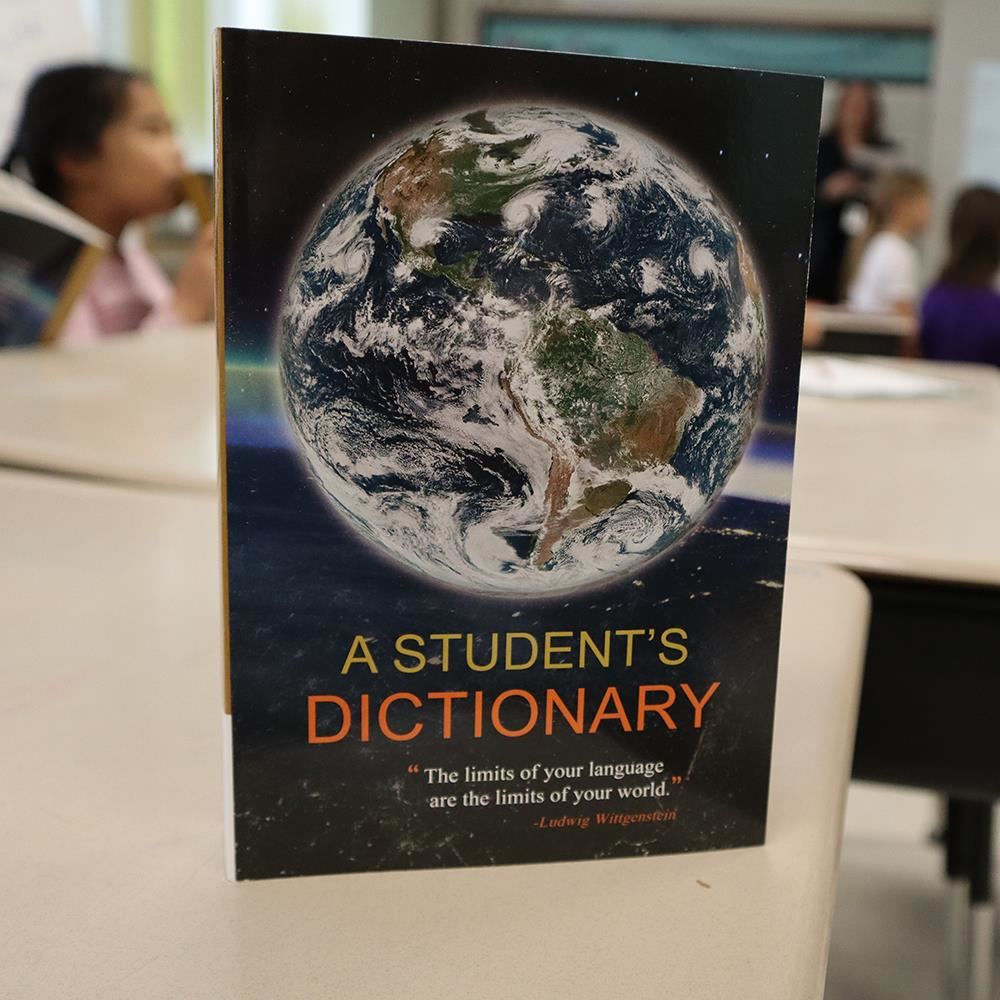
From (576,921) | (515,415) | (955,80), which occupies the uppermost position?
(955,80)

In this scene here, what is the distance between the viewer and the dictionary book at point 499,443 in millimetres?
297

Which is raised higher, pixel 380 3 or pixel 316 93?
pixel 380 3

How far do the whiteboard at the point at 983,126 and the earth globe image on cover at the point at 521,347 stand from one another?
578 cm

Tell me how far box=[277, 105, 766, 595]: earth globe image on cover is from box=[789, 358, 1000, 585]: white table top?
313mm

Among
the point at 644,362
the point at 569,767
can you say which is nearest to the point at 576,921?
the point at 569,767

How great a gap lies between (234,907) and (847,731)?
0.77ft

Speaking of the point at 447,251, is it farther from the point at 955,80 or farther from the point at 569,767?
the point at 955,80

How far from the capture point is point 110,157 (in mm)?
2049

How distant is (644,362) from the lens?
0.32 m

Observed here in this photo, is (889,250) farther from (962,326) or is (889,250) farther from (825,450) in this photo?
(825,450)

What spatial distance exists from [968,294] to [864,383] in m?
2.79

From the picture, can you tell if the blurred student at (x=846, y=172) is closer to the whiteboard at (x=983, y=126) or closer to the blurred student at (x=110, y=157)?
the whiteboard at (x=983, y=126)

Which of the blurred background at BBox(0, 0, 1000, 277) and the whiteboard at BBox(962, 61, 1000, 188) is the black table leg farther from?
the whiteboard at BBox(962, 61, 1000, 188)

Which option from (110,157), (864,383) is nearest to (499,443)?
(864,383)
